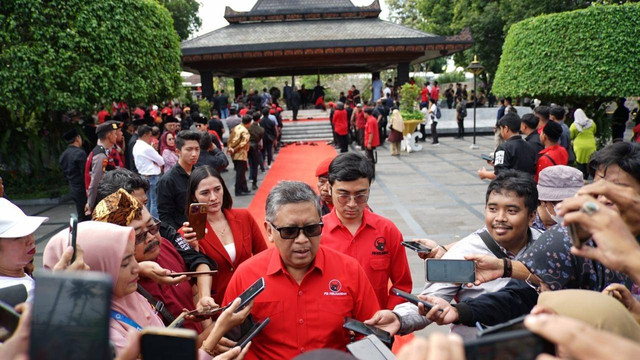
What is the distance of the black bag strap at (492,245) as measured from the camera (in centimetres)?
274

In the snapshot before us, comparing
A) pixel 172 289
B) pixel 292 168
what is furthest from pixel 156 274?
pixel 292 168

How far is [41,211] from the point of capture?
1095 centimetres

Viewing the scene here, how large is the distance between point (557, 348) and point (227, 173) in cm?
1426

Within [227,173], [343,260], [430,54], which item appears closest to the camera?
[343,260]

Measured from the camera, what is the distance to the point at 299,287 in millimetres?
2389

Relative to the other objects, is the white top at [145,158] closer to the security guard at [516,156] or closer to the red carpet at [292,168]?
the red carpet at [292,168]

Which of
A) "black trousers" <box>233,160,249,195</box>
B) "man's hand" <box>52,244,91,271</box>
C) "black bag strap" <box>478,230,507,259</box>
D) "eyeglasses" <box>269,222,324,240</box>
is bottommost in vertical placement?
"black trousers" <box>233,160,249,195</box>

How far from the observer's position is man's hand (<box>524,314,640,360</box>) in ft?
3.21

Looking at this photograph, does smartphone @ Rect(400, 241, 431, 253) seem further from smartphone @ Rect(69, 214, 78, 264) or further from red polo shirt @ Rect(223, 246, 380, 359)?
smartphone @ Rect(69, 214, 78, 264)

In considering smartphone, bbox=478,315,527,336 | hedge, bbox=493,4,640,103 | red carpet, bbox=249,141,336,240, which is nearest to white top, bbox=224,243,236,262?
smartphone, bbox=478,315,527,336

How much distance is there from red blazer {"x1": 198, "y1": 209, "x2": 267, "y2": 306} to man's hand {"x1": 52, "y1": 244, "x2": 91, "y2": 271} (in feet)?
5.82

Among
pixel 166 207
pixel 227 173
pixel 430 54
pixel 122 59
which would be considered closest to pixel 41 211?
pixel 122 59

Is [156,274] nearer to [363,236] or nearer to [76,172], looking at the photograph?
[363,236]

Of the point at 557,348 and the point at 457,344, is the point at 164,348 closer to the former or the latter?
the point at 457,344
